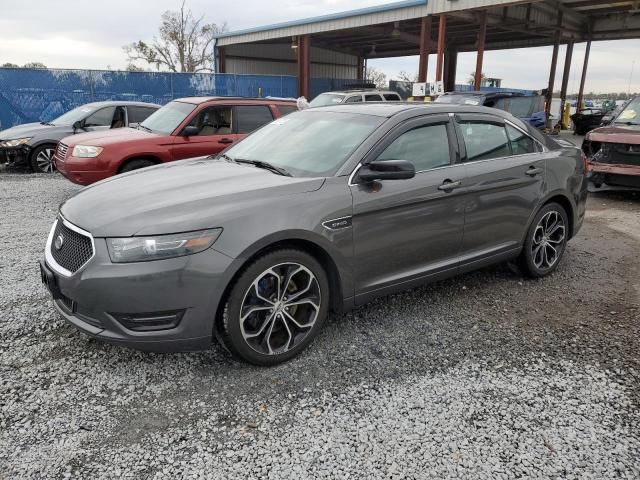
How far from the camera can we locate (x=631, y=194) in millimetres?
9430

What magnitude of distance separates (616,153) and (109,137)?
8033 millimetres

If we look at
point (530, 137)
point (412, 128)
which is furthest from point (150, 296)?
point (530, 137)

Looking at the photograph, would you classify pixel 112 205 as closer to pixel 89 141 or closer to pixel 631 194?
pixel 89 141

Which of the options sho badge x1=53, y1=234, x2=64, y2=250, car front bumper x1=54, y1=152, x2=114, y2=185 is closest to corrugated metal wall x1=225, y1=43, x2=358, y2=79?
car front bumper x1=54, y1=152, x2=114, y2=185

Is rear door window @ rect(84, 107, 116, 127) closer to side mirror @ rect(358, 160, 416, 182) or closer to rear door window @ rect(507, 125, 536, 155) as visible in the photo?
rear door window @ rect(507, 125, 536, 155)

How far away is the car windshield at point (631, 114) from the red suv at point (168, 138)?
19.4 feet

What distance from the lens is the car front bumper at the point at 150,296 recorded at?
2660 mm

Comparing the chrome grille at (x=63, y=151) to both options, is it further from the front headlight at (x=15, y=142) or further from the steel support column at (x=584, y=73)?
the steel support column at (x=584, y=73)

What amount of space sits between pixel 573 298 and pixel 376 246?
2.14 m

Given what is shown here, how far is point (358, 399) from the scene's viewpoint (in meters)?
2.84

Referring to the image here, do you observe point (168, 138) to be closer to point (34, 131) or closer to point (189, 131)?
point (189, 131)

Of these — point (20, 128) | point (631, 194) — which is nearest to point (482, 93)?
point (631, 194)

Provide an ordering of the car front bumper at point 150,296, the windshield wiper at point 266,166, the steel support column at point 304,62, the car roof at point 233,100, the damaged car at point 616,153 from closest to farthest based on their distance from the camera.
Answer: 1. the car front bumper at point 150,296
2. the windshield wiper at point 266,166
3. the car roof at point 233,100
4. the damaged car at point 616,153
5. the steel support column at point 304,62

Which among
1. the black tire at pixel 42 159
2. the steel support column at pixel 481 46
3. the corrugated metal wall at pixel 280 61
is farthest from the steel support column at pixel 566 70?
the black tire at pixel 42 159
